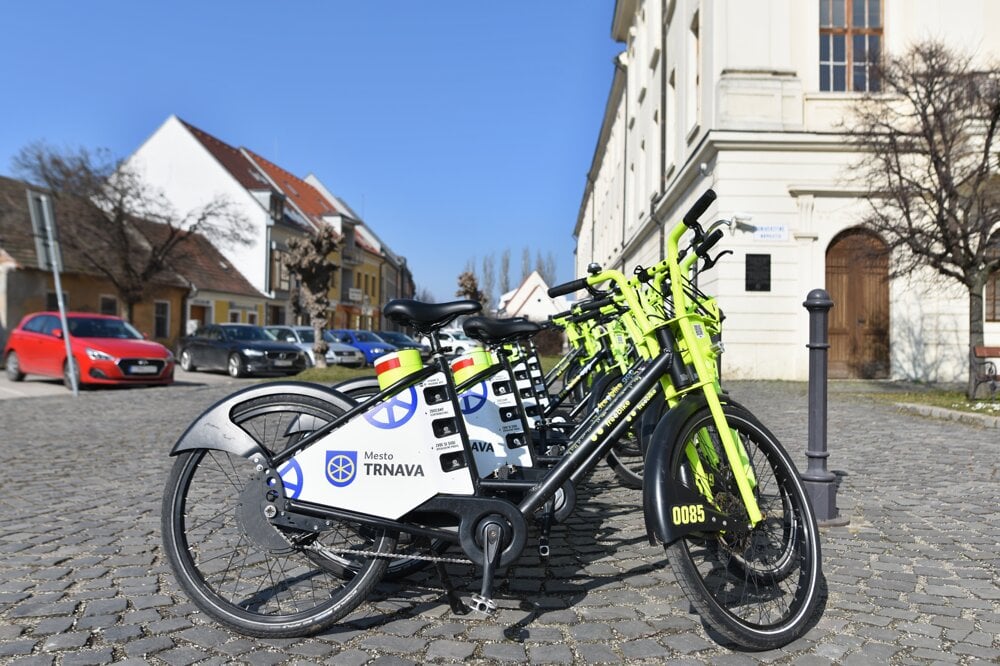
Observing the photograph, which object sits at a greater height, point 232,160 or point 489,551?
point 232,160

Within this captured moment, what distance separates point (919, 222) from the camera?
1293 centimetres

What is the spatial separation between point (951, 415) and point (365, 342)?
22067 mm

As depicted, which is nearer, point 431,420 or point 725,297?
point 431,420

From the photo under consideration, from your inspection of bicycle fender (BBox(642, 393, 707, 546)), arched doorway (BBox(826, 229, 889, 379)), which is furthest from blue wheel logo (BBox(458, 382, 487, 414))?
arched doorway (BBox(826, 229, 889, 379))

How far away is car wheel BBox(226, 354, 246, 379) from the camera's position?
22.0 m

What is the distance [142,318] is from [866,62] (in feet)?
95.9

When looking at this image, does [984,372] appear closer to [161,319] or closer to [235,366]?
[235,366]

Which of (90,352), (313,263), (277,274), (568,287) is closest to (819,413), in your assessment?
(568,287)

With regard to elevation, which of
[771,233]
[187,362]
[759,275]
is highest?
[771,233]

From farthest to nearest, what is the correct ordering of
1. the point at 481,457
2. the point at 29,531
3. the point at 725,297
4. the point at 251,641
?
the point at 725,297 < the point at 29,531 < the point at 481,457 < the point at 251,641

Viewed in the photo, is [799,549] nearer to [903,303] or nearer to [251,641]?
[251,641]

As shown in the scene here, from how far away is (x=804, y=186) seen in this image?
17.6 m

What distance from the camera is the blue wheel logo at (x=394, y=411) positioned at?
113 inches

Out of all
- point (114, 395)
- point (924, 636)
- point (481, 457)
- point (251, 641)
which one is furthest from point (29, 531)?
point (114, 395)
